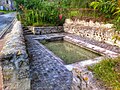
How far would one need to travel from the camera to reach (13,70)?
8.68 ft

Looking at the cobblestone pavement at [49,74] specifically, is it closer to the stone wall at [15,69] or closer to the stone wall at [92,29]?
the stone wall at [15,69]

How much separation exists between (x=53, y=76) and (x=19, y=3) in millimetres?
13297

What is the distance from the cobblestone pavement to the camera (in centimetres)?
354

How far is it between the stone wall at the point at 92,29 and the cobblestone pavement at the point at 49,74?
3363mm

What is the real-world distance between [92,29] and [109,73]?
6.16 meters

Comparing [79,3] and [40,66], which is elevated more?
[79,3]

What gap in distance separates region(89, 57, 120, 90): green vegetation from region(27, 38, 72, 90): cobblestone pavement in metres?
1.12

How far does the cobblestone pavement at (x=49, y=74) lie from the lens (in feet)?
11.6

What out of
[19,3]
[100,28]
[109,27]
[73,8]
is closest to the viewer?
[109,27]

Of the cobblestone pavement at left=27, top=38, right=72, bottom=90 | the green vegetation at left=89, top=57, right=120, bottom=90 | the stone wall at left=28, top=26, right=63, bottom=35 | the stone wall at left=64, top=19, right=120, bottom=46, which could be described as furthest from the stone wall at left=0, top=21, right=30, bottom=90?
the stone wall at left=28, top=26, right=63, bottom=35

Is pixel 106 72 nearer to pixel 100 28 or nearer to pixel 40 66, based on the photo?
pixel 40 66

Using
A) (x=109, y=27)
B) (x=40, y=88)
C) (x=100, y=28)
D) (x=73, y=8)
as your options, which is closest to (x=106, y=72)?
(x=40, y=88)

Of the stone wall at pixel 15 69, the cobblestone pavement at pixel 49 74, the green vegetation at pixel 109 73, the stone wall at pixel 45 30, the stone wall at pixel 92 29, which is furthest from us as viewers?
the stone wall at pixel 45 30


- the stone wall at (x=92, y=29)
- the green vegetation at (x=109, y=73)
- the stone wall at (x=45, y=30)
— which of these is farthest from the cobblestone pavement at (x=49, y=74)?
the stone wall at (x=45, y=30)
